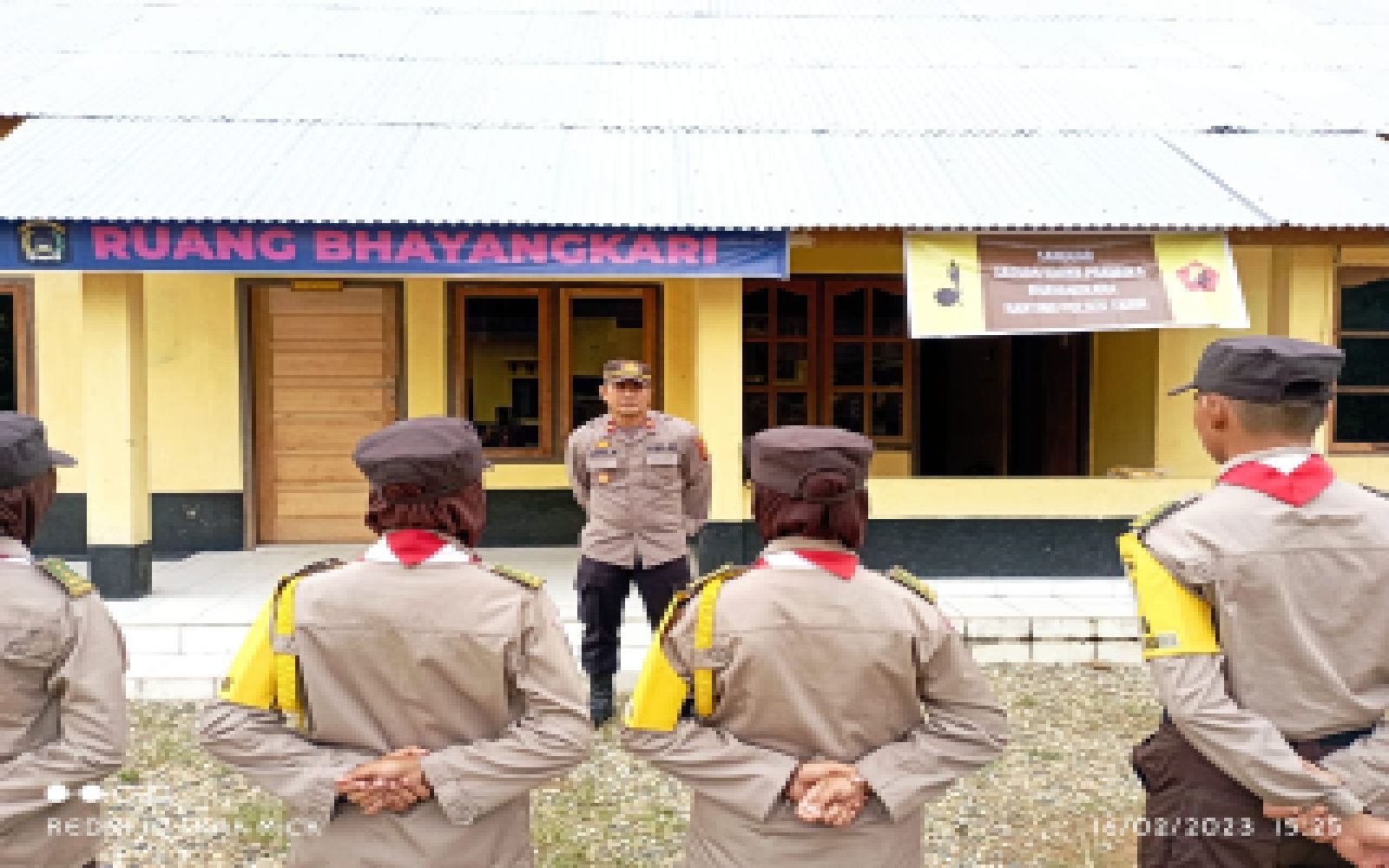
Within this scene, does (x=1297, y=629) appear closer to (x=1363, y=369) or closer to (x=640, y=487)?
(x=640, y=487)

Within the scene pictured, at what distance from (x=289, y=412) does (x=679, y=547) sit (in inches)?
185

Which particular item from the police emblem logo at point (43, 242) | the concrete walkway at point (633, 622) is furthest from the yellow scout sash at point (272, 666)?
the police emblem logo at point (43, 242)

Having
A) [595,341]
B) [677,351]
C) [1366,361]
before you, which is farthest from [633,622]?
[1366,361]

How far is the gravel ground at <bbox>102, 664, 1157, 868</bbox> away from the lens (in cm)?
332

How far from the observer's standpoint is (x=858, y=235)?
6207 mm

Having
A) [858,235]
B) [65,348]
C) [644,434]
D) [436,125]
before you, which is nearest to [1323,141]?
[858,235]

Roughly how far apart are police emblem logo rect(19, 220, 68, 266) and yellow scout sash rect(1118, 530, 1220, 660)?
6.13 m

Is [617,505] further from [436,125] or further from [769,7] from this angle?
[769,7]

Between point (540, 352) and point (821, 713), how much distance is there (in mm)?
6470

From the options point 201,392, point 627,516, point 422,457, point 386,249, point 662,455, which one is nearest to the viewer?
point 422,457

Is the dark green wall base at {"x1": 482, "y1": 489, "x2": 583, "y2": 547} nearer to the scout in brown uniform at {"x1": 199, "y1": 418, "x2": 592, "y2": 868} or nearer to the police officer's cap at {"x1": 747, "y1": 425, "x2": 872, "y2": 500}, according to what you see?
the scout in brown uniform at {"x1": 199, "y1": 418, "x2": 592, "y2": 868}

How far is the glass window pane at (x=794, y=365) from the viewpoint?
870 centimetres

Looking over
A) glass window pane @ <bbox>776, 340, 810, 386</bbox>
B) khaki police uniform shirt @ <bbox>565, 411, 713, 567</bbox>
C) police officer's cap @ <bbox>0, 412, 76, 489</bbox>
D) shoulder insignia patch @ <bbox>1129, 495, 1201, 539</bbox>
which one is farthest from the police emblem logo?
shoulder insignia patch @ <bbox>1129, 495, 1201, 539</bbox>

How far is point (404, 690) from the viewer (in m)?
1.80
